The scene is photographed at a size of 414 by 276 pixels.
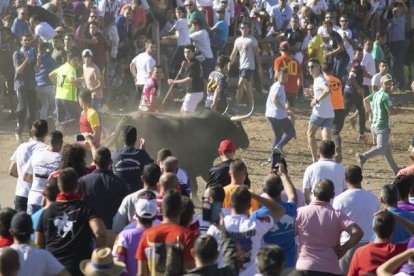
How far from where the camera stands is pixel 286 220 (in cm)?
995

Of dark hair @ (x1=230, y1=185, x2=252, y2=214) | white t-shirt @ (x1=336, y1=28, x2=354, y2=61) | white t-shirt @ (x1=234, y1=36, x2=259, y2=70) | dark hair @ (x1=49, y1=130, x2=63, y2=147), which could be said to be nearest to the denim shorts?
white t-shirt @ (x1=234, y1=36, x2=259, y2=70)

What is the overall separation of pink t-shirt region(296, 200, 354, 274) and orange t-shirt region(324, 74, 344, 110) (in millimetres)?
9309

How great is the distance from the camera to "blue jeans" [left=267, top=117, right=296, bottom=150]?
19422 mm

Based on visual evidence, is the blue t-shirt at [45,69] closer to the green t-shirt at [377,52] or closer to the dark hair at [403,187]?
the green t-shirt at [377,52]

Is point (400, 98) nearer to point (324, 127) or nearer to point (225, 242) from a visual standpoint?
point (324, 127)

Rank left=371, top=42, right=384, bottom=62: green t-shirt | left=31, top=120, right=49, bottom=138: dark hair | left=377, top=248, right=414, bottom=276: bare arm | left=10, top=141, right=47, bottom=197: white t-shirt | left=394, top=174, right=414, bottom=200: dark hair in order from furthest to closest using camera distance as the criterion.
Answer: left=371, top=42, right=384, bottom=62: green t-shirt
left=31, top=120, right=49, bottom=138: dark hair
left=10, top=141, right=47, bottom=197: white t-shirt
left=394, top=174, right=414, bottom=200: dark hair
left=377, top=248, right=414, bottom=276: bare arm

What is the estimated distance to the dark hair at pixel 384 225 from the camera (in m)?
9.25

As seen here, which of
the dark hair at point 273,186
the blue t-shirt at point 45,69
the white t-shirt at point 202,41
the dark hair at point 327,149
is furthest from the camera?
the white t-shirt at point 202,41

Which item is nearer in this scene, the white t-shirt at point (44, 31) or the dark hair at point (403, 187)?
the dark hair at point (403, 187)

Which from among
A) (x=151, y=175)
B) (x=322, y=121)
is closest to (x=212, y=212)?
(x=151, y=175)

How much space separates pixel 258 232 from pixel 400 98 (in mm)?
18266

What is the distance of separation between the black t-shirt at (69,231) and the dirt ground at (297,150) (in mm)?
7165

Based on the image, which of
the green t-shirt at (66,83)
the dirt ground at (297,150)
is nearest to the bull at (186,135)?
the dirt ground at (297,150)

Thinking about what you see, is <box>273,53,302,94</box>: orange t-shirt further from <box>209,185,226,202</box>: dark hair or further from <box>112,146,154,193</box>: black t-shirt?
<box>209,185,226,202</box>: dark hair
